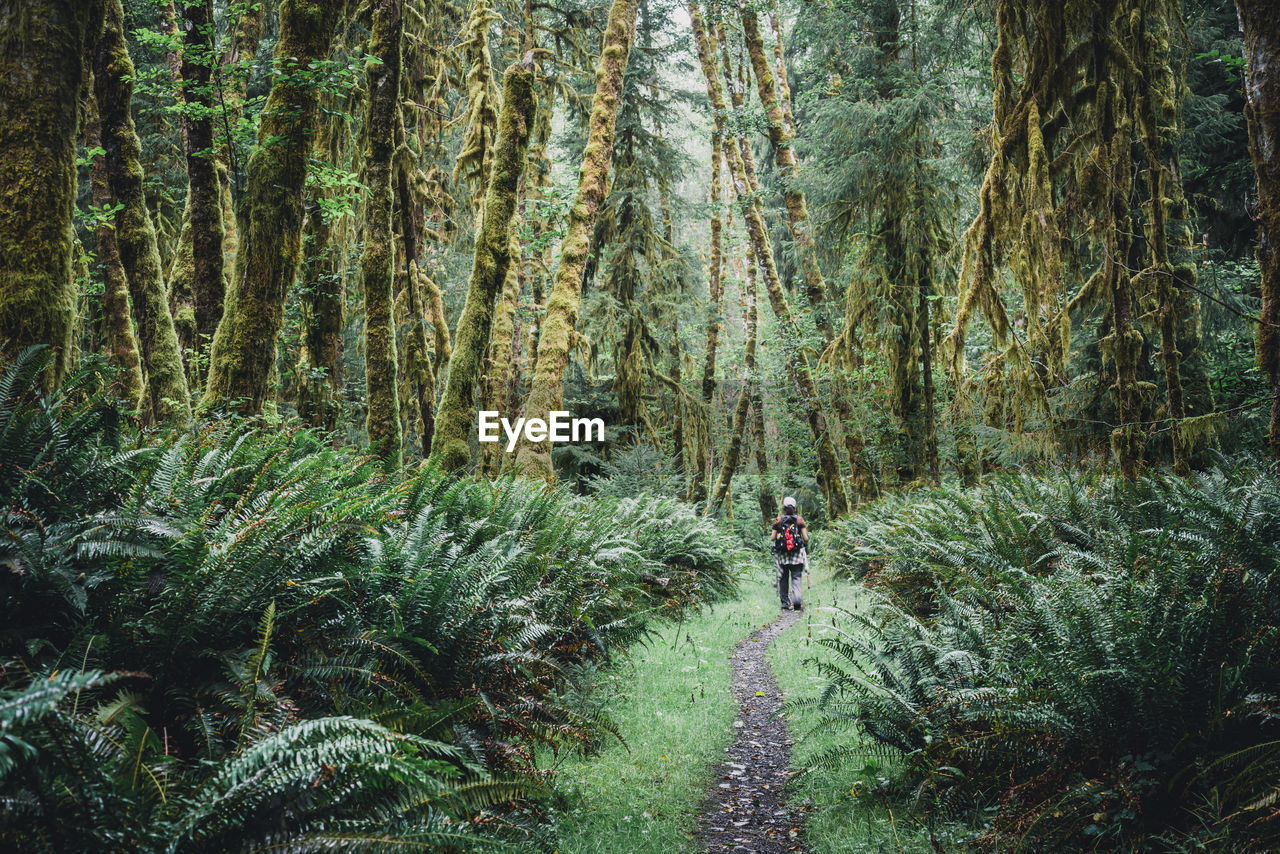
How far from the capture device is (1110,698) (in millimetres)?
3354

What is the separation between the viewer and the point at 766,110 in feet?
48.3

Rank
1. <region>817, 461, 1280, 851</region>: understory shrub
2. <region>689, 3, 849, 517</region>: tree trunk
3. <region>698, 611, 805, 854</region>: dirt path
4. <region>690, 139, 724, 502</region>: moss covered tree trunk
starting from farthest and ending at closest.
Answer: <region>690, 139, 724, 502</region>: moss covered tree trunk
<region>689, 3, 849, 517</region>: tree trunk
<region>698, 611, 805, 854</region>: dirt path
<region>817, 461, 1280, 851</region>: understory shrub

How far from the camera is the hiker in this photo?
11320mm

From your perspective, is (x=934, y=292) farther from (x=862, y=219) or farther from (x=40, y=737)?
(x=40, y=737)

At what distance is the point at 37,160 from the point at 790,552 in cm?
1057

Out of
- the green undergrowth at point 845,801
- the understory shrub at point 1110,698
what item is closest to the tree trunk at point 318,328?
the green undergrowth at point 845,801

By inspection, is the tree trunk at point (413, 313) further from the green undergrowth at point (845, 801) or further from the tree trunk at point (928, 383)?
the tree trunk at point (928, 383)

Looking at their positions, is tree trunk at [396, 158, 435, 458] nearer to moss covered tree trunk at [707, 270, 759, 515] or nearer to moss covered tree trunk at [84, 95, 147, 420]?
moss covered tree trunk at [84, 95, 147, 420]

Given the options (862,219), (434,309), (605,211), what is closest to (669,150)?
(605,211)

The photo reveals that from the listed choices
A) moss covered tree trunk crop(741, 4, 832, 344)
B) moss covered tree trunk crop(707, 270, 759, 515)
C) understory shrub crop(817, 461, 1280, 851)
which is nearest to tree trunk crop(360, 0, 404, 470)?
understory shrub crop(817, 461, 1280, 851)

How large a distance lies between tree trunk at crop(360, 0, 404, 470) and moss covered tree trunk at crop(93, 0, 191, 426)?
205 centimetres

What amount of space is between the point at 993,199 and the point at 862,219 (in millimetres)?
7942

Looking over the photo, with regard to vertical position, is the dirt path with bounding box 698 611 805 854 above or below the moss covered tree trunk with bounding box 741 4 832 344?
below

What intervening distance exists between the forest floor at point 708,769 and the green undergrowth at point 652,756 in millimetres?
10
